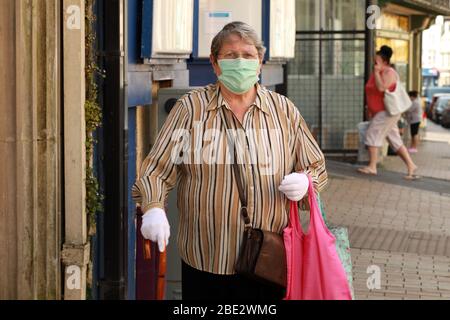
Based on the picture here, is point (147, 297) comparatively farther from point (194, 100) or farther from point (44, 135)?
point (194, 100)

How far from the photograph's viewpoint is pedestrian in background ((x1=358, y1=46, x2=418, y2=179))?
48.0 feet

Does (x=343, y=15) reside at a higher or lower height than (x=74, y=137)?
higher

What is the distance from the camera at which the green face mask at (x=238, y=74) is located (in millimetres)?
4198

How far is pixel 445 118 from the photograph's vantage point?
1463 inches

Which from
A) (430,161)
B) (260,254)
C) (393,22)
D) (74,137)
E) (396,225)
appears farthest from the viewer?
(393,22)

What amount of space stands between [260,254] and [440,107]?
36.8 metres

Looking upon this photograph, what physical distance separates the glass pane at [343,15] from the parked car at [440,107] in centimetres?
2118

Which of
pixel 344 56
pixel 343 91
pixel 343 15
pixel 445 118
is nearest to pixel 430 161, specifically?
pixel 343 91

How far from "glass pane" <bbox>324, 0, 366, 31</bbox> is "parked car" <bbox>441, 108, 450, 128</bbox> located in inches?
767

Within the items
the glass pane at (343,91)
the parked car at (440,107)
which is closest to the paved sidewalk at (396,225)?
the glass pane at (343,91)

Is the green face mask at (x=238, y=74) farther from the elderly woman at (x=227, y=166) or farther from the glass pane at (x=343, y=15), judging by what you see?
the glass pane at (x=343, y=15)

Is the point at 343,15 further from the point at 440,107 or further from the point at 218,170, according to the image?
the point at 440,107
